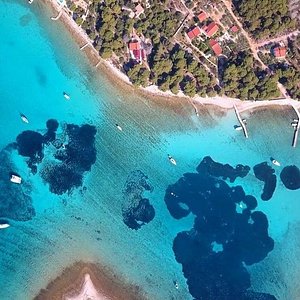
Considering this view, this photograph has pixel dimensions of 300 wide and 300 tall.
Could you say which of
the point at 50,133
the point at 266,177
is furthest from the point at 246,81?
the point at 50,133

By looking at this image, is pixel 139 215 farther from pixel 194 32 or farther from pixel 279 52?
pixel 279 52

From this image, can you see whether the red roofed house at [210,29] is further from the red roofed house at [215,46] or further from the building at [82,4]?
the building at [82,4]

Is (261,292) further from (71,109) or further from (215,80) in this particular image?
(71,109)

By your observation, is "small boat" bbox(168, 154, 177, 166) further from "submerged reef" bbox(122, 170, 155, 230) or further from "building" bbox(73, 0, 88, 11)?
"building" bbox(73, 0, 88, 11)

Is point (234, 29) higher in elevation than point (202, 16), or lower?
lower

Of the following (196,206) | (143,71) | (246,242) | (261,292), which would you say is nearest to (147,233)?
(196,206)

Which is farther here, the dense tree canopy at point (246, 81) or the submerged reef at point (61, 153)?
the submerged reef at point (61, 153)

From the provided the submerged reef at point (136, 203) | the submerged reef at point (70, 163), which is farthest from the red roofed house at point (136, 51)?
the submerged reef at point (136, 203)
